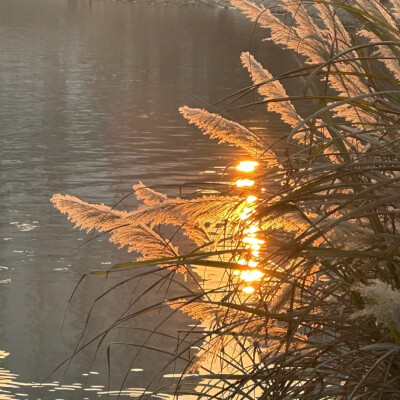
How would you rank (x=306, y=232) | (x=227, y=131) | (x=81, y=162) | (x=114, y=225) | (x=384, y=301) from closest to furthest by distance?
(x=384, y=301)
(x=306, y=232)
(x=114, y=225)
(x=227, y=131)
(x=81, y=162)

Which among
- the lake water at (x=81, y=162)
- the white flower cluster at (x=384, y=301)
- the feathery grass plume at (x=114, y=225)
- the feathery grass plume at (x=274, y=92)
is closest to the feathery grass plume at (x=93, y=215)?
the feathery grass plume at (x=114, y=225)

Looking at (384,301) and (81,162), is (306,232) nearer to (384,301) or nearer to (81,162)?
(384,301)

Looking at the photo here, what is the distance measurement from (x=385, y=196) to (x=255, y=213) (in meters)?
0.23

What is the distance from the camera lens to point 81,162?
14.1 meters

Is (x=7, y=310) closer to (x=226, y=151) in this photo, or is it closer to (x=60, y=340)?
(x=60, y=340)

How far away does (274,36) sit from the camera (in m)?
2.84

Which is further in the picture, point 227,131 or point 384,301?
point 227,131

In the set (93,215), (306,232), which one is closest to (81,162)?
(93,215)

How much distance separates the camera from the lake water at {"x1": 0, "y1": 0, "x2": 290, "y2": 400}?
5952 millimetres

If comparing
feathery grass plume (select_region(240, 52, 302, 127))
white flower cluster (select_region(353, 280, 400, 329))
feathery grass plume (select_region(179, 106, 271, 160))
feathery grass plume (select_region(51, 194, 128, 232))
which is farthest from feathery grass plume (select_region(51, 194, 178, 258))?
white flower cluster (select_region(353, 280, 400, 329))

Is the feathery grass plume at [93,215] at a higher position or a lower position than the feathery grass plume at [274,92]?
lower

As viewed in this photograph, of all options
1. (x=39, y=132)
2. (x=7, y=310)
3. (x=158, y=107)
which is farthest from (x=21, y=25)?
(x=7, y=310)

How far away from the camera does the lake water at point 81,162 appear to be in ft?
19.5

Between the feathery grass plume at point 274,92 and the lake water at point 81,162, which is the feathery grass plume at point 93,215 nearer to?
the lake water at point 81,162
